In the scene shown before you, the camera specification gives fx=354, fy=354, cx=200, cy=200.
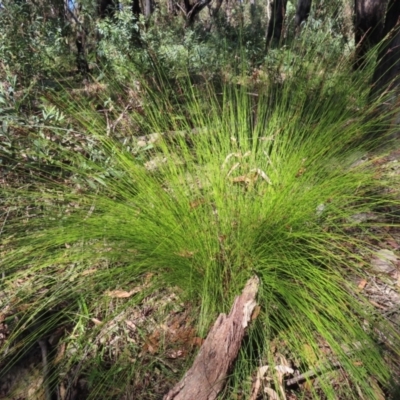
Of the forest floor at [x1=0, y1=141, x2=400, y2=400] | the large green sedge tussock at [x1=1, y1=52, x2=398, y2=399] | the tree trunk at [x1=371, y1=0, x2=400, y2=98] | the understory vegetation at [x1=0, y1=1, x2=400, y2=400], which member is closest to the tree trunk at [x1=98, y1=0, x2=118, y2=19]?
the tree trunk at [x1=371, y1=0, x2=400, y2=98]

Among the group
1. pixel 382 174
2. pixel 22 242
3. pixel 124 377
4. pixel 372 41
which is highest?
pixel 372 41

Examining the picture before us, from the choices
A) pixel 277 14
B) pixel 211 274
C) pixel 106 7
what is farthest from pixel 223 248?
pixel 106 7

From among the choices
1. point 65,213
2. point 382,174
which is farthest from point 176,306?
point 382,174

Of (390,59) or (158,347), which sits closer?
(158,347)

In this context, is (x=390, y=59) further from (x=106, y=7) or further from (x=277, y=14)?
(x=106, y=7)

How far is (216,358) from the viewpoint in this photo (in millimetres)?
1134

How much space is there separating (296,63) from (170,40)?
4.22 m

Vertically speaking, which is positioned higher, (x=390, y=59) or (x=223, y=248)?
(x=390, y=59)

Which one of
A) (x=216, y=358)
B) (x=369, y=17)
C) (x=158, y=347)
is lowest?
(x=158, y=347)

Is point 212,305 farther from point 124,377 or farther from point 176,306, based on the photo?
point 124,377

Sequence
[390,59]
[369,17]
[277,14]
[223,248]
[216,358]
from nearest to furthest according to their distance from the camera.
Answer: [216,358] < [223,248] < [390,59] < [369,17] < [277,14]

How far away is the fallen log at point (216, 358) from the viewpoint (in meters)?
1.09

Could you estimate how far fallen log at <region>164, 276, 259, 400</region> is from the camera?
109 cm

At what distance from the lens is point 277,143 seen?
174 cm
